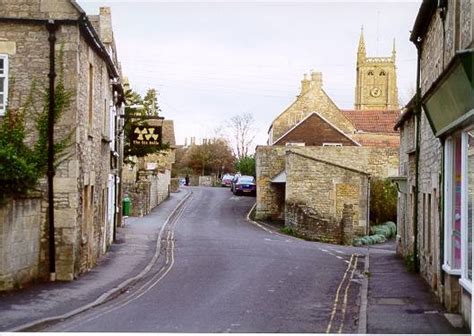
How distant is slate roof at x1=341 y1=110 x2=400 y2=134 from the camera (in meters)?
56.8

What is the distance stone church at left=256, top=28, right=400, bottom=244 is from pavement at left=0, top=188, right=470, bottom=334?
1025cm

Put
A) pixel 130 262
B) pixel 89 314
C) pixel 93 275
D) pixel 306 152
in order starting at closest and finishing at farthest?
pixel 89 314, pixel 93 275, pixel 130 262, pixel 306 152

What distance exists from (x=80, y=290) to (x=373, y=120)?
45879mm

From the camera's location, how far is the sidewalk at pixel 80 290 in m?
11.8

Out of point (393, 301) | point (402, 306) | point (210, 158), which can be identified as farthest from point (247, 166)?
point (402, 306)

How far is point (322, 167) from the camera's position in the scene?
34031mm

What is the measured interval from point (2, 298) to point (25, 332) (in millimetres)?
2900

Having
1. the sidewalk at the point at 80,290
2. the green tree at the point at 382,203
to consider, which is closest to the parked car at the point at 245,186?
the green tree at the point at 382,203

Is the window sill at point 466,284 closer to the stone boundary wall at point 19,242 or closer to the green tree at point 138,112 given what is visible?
the stone boundary wall at point 19,242

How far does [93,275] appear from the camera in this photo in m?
16.9

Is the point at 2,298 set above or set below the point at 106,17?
below

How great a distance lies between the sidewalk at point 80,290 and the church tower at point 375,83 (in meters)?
79.2

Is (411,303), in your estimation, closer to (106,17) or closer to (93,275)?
(93,275)

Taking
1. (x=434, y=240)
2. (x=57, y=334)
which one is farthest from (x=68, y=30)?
(x=434, y=240)
